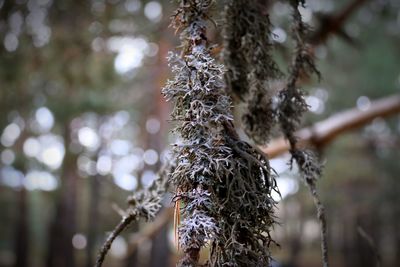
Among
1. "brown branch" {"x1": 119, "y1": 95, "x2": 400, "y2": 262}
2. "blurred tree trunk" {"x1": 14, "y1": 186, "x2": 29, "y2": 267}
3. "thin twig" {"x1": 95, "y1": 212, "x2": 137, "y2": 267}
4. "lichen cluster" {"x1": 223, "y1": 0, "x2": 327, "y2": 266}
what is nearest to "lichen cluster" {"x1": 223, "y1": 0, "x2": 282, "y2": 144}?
"lichen cluster" {"x1": 223, "y1": 0, "x2": 327, "y2": 266}

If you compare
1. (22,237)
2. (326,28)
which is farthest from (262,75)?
(22,237)

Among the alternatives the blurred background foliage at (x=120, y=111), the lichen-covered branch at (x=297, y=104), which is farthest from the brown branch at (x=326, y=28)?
the lichen-covered branch at (x=297, y=104)

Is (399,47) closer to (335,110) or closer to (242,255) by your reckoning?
(335,110)

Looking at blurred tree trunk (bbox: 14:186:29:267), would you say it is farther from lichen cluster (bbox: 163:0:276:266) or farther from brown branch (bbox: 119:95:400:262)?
lichen cluster (bbox: 163:0:276:266)

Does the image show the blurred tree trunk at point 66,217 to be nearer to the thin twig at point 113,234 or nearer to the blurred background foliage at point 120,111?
the blurred background foliage at point 120,111

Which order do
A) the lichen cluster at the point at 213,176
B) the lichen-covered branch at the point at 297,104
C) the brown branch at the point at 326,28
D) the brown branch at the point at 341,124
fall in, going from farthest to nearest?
the brown branch at the point at 341,124
the brown branch at the point at 326,28
the lichen-covered branch at the point at 297,104
the lichen cluster at the point at 213,176

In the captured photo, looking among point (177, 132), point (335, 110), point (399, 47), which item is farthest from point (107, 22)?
point (399, 47)
